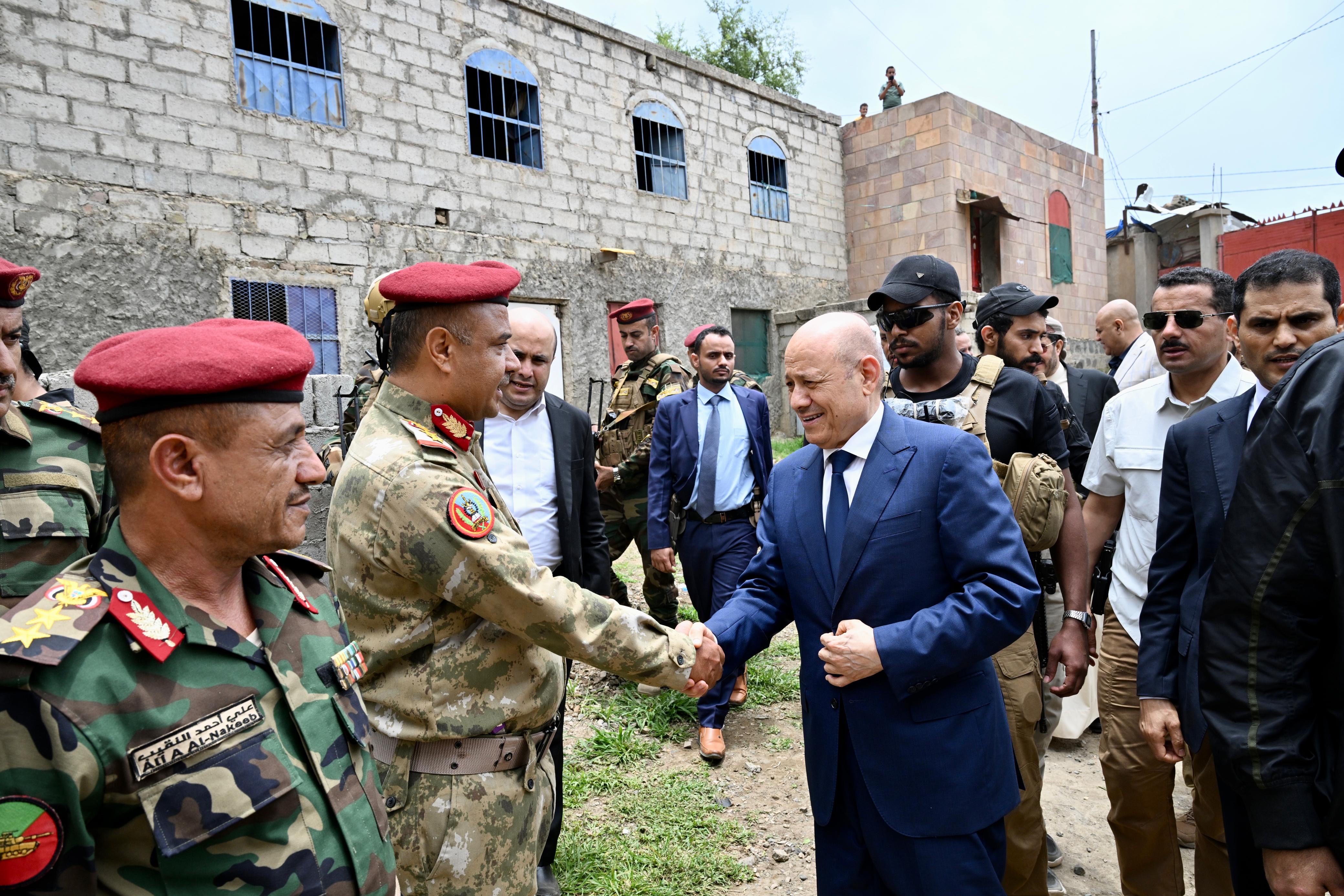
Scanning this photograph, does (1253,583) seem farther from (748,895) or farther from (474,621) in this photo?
(748,895)

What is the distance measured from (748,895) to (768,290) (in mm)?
12535

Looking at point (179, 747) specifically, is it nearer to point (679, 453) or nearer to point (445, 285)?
point (445, 285)

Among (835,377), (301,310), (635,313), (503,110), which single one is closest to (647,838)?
(835,377)

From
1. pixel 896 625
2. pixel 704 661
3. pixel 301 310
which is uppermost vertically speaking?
pixel 301 310

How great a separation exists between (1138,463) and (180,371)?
3.03 metres

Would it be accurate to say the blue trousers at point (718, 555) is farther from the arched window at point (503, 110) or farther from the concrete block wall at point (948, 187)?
A: the concrete block wall at point (948, 187)

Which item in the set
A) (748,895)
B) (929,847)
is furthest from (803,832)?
(929,847)

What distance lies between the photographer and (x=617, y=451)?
5.95 m

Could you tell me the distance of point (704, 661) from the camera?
7.27ft

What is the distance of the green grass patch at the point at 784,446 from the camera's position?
40.4 feet

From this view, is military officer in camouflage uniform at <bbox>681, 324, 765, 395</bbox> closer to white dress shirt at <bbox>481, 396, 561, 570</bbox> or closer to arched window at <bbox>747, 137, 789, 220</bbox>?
white dress shirt at <bbox>481, 396, 561, 570</bbox>

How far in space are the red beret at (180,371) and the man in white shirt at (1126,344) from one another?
5.06 metres

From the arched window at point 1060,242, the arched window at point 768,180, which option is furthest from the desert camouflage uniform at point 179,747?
the arched window at point 1060,242

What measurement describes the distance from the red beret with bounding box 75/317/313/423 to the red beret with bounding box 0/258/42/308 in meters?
1.15
